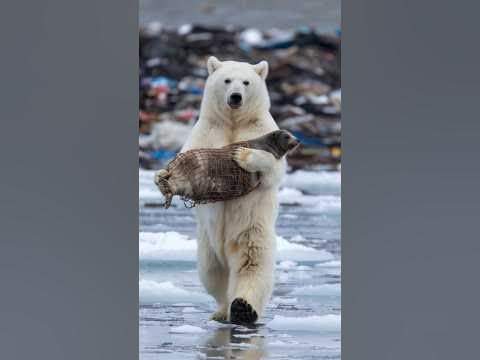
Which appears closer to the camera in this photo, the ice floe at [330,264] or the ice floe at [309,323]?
the ice floe at [309,323]

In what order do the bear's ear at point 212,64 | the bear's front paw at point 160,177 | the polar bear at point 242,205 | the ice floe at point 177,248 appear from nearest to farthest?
the bear's front paw at point 160,177 < the polar bear at point 242,205 < the bear's ear at point 212,64 < the ice floe at point 177,248

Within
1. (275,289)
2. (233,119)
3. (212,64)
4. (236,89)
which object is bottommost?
(275,289)

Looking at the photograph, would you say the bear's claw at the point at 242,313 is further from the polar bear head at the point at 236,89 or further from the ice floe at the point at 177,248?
the polar bear head at the point at 236,89

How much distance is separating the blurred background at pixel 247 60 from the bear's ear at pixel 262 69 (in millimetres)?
128

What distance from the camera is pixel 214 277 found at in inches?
125

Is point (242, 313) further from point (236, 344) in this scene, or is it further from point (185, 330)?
point (185, 330)

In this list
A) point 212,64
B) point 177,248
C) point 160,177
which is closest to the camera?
point 160,177

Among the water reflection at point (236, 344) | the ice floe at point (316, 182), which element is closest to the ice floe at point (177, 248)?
the ice floe at point (316, 182)

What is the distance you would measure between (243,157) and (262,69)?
0.40 m

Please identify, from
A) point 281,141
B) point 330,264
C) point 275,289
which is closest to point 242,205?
point 281,141

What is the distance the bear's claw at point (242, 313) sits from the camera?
9.96 feet
